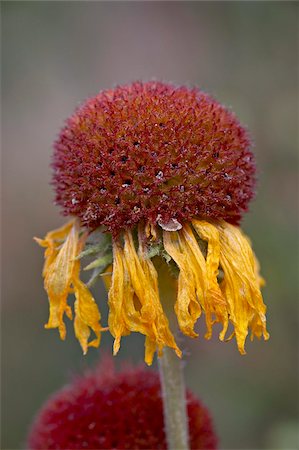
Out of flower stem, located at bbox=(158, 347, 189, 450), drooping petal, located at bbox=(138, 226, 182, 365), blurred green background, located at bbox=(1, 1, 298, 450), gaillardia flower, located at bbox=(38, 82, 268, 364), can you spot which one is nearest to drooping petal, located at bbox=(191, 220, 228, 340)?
gaillardia flower, located at bbox=(38, 82, 268, 364)

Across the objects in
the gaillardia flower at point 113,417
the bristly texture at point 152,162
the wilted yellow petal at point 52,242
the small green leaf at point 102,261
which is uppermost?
the bristly texture at point 152,162

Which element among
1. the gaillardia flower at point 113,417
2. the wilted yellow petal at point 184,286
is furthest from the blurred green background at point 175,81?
the wilted yellow petal at point 184,286

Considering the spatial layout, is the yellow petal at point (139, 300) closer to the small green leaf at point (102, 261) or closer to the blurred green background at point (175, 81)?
the small green leaf at point (102, 261)

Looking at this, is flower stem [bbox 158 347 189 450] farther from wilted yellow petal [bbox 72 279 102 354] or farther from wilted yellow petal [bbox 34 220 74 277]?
wilted yellow petal [bbox 34 220 74 277]

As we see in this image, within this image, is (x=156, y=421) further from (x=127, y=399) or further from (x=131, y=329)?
(x=131, y=329)

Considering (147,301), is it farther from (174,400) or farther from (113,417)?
(113,417)
